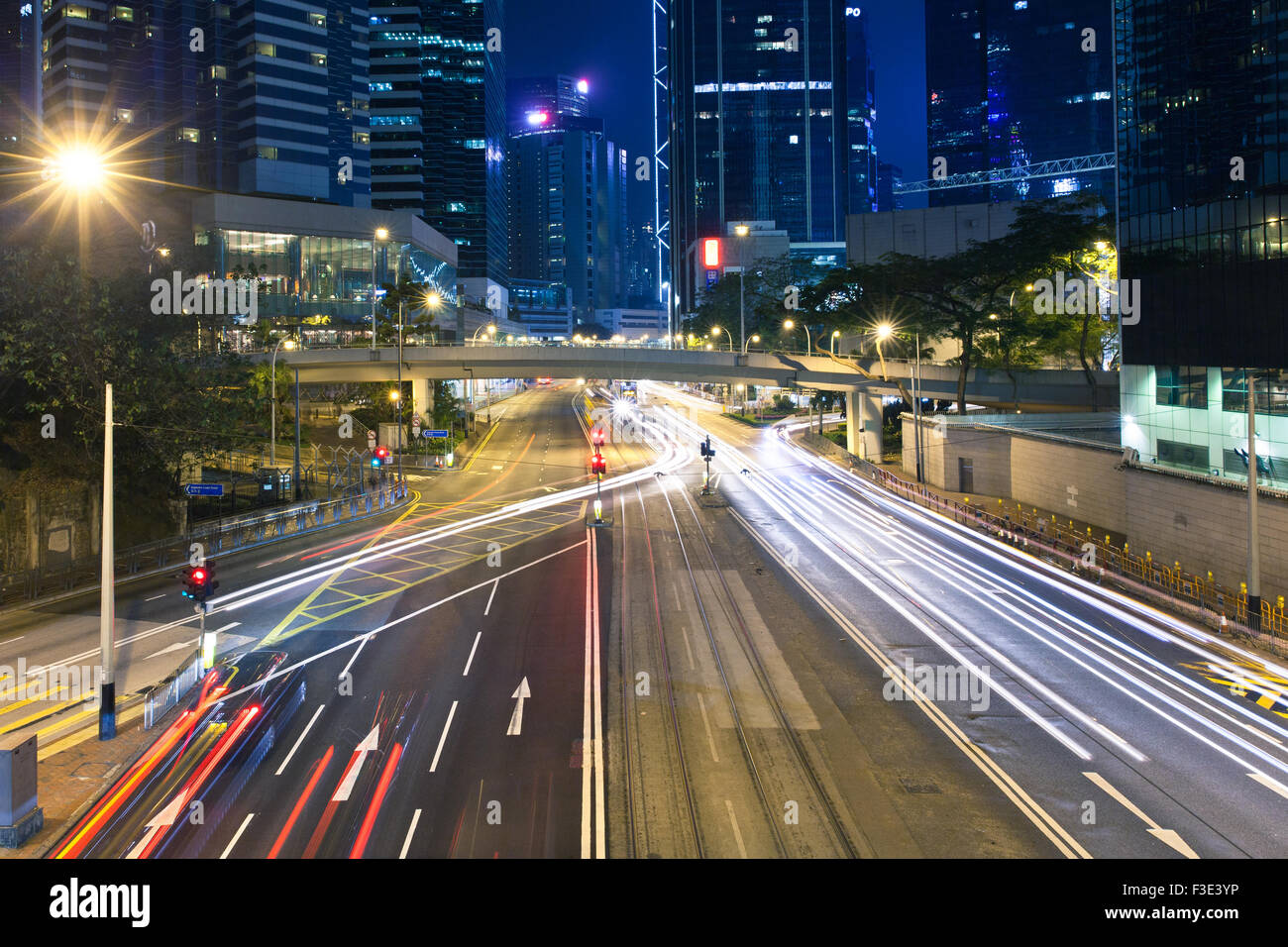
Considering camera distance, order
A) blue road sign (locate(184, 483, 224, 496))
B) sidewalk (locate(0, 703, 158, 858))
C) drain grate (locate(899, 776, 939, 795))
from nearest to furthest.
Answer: sidewalk (locate(0, 703, 158, 858))
drain grate (locate(899, 776, 939, 795))
blue road sign (locate(184, 483, 224, 496))

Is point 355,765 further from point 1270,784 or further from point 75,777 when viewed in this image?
point 1270,784

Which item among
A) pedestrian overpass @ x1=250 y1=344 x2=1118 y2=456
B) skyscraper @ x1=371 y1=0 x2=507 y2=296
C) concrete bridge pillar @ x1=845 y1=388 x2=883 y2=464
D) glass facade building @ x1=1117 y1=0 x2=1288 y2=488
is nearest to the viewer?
glass facade building @ x1=1117 y1=0 x2=1288 y2=488

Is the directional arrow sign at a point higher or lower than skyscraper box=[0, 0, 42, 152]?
lower

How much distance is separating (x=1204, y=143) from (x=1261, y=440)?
45.1ft

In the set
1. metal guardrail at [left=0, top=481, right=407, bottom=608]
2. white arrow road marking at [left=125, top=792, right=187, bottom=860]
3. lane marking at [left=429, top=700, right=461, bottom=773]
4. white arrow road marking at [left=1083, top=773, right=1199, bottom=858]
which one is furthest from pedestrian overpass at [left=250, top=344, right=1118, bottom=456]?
white arrow road marking at [left=125, top=792, right=187, bottom=860]

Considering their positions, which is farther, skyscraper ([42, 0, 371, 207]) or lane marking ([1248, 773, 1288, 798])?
skyscraper ([42, 0, 371, 207])

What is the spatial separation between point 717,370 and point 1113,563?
112ft

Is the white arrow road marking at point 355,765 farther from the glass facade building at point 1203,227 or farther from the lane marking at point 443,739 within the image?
the glass facade building at point 1203,227

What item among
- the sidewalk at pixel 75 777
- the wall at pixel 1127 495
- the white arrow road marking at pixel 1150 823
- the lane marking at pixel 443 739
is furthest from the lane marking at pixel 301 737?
the wall at pixel 1127 495

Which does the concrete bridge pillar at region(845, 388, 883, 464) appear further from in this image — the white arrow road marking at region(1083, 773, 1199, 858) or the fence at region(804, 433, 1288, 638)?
the white arrow road marking at region(1083, 773, 1199, 858)

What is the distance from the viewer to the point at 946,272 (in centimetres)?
6078

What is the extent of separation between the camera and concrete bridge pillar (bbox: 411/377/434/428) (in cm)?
7069

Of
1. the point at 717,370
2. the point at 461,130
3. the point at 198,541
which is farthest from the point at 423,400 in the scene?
the point at 461,130

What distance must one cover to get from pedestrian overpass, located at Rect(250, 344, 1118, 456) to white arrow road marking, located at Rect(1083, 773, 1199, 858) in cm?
4605
